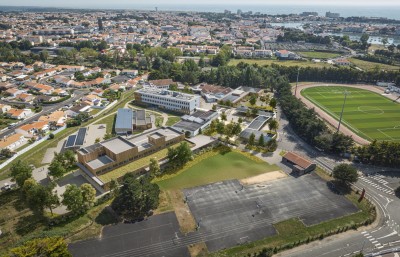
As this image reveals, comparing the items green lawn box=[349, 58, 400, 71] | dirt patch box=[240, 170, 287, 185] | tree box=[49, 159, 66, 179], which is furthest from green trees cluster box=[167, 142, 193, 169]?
green lawn box=[349, 58, 400, 71]

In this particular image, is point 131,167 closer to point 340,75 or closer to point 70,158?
point 70,158

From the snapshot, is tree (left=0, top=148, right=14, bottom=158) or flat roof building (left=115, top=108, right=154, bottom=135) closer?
tree (left=0, top=148, right=14, bottom=158)

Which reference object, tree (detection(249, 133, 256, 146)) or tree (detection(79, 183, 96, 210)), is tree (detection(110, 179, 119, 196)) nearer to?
tree (detection(79, 183, 96, 210))

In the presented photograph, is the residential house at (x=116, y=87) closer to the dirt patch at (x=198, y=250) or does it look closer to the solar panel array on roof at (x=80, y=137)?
the solar panel array on roof at (x=80, y=137)

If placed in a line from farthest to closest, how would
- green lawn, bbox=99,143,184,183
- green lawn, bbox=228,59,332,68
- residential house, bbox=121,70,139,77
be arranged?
green lawn, bbox=228,59,332,68
residential house, bbox=121,70,139,77
green lawn, bbox=99,143,184,183

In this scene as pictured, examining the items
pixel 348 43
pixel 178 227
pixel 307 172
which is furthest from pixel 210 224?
pixel 348 43

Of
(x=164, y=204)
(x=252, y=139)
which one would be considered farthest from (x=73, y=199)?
(x=252, y=139)

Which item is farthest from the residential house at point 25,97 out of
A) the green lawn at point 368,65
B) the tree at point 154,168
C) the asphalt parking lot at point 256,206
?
the green lawn at point 368,65
